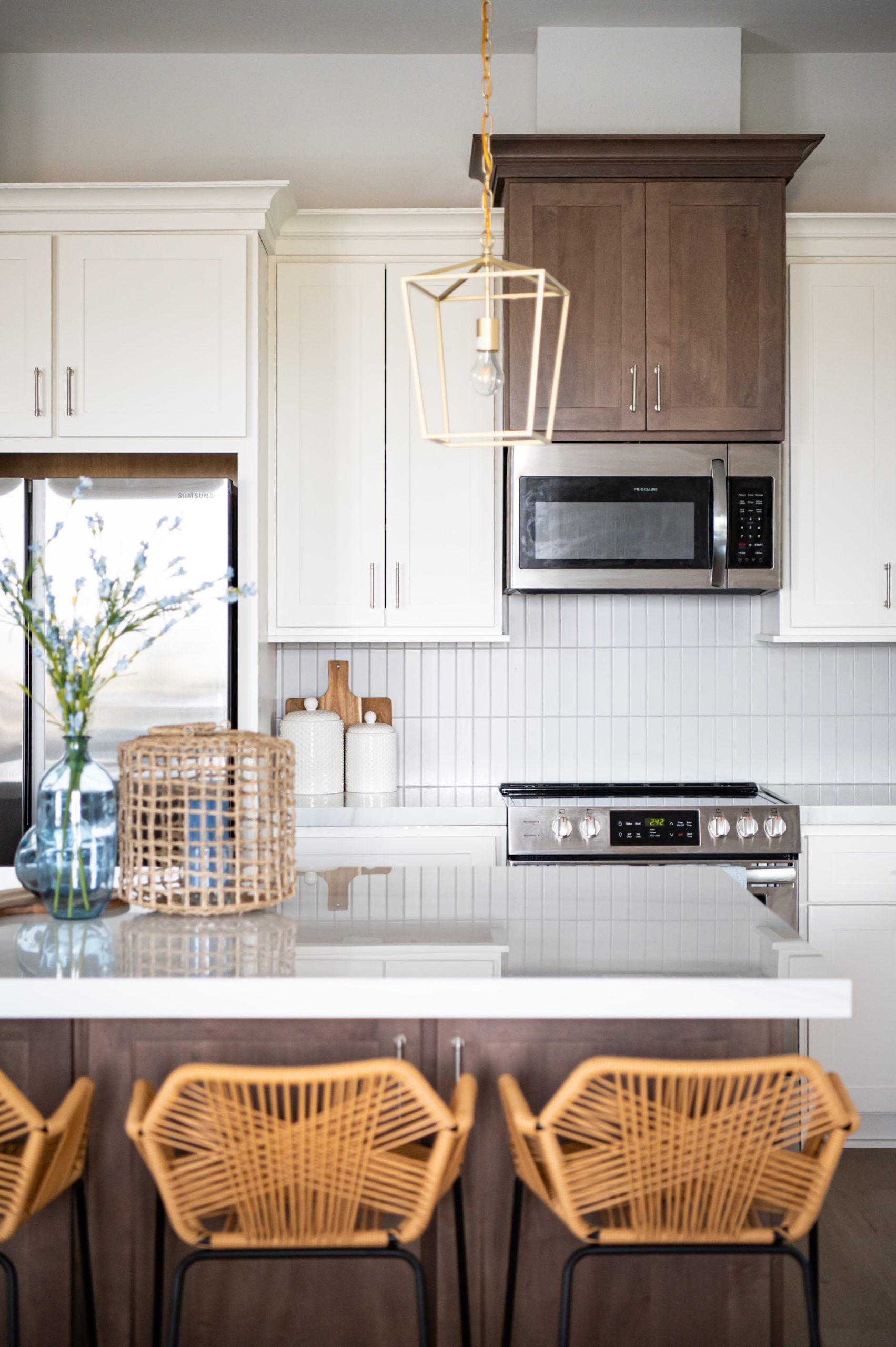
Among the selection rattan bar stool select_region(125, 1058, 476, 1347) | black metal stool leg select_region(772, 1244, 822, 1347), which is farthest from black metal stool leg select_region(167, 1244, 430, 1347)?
black metal stool leg select_region(772, 1244, 822, 1347)

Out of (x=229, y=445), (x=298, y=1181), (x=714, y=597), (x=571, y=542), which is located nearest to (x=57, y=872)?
(x=298, y=1181)

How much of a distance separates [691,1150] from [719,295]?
2443mm

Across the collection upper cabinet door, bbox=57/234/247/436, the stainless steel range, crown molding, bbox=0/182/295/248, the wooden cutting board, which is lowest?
the stainless steel range

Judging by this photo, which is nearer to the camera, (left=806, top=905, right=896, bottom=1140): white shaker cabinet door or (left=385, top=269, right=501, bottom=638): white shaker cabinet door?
(left=806, top=905, right=896, bottom=1140): white shaker cabinet door

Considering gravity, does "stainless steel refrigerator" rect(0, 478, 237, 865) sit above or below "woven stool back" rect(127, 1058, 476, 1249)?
above

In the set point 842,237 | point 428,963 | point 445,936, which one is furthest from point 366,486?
point 428,963

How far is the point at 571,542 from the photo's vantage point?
3176 millimetres

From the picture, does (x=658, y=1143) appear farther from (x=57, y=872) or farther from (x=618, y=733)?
(x=618, y=733)

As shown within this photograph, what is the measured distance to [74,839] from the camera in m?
1.67

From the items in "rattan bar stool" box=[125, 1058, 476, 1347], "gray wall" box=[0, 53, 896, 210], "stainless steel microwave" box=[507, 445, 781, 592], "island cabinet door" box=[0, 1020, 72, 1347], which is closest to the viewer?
"rattan bar stool" box=[125, 1058, 476, 1347]

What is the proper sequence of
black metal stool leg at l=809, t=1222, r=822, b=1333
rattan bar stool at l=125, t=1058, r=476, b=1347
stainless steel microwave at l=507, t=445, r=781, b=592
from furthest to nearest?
stainless steel microwave at l=507, t=445, r=781, b=592
black metal stool leg at l=809, t=1222, r=822, b=1333
rattan bar stool at l=125, t=1058, r=476, b=1347

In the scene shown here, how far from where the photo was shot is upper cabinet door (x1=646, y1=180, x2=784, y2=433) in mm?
3123

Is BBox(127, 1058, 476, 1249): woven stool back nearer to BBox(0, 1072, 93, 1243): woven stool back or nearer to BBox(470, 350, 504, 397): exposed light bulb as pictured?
BBox(0, 1072, 93, 1243): woven stool back

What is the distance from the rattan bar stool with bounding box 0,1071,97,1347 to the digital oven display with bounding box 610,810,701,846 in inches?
69.4
